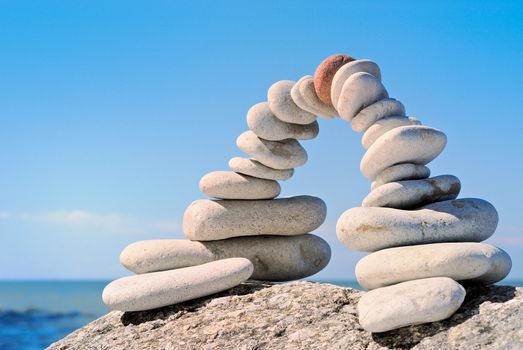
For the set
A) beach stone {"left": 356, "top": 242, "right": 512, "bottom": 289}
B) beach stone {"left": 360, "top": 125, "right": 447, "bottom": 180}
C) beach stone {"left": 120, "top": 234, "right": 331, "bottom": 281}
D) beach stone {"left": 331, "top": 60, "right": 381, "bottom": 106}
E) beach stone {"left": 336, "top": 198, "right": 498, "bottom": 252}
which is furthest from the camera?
beach stone {"left": 120, "top": 234, "right": 331, "bottom": 281}

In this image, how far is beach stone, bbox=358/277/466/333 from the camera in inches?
203

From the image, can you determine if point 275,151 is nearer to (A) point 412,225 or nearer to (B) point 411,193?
(B) point 411,193

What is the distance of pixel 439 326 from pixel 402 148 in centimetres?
165

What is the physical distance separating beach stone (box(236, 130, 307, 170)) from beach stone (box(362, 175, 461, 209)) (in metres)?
1.49

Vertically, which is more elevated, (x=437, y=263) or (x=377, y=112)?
(x=377, y=112)

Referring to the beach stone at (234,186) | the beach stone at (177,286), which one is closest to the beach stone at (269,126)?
the beach stone at (234,186)

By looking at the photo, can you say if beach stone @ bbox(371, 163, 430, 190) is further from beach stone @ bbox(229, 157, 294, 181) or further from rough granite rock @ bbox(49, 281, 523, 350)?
beach stone @ bbox(229, 157, 294, 181)

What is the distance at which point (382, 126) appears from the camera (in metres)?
6.47

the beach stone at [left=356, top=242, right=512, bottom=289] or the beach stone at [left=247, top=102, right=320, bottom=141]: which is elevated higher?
the beach stone at [left=247, top=102, right=320, bottom=141]

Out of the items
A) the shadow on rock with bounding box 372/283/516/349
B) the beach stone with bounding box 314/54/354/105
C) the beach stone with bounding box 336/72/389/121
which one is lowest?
the shadow on rock with bounding box 372/283/516/349

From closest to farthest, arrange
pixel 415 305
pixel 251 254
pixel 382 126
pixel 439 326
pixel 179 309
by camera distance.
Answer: pixel 415 305 < pixel 439 326 < pixel 382 126 < pixel 179 309 < pixel 251 254

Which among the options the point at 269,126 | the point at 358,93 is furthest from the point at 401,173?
the point at 269,126

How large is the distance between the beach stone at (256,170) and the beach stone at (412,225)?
1.73 metres

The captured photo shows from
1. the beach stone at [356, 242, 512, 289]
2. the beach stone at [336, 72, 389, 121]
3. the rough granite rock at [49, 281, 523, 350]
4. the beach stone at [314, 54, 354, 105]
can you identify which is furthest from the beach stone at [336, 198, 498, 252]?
the beach stone at [314, 54, 354, 105]
